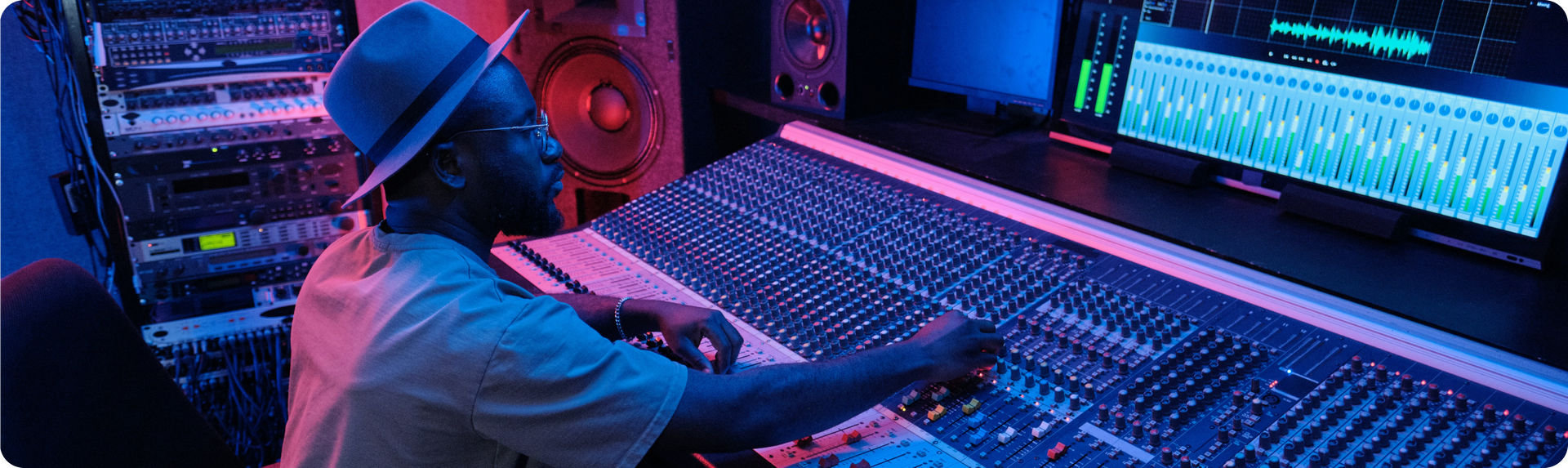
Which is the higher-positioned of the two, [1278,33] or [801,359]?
[1278,33]

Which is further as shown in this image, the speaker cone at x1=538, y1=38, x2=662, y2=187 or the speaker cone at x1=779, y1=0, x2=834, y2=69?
the speaker cone at x1=538, y1=38, x2=662, y2=187

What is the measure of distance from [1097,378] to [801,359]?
15.3 inches

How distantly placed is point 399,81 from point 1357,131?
4.76ft

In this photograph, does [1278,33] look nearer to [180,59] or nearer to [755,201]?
[755,201]

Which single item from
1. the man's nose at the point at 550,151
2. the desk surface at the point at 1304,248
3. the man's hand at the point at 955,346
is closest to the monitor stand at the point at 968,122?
the desk surface at the point at 1304,248

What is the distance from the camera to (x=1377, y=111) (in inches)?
59.4

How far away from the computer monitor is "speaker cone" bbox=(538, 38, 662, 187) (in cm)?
127

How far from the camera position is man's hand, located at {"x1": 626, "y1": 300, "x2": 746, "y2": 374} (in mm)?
1281

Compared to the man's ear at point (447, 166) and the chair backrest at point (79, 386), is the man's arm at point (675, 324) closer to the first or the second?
the man's ear at point (447, 166)

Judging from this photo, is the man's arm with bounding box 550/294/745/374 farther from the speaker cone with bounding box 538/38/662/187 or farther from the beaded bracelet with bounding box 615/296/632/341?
the speaker cone with bounding box 538/38/662/187

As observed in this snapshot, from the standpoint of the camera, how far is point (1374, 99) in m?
1.51

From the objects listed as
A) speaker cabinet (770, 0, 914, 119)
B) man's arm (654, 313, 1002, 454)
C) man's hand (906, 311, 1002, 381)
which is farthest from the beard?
speaker cabinet (770, 0, 914, 119)

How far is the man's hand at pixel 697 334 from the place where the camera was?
1.28m

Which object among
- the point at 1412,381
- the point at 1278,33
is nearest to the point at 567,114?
the point at 1278,33
